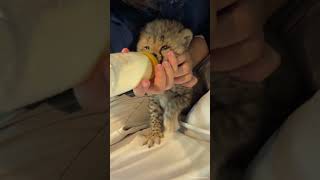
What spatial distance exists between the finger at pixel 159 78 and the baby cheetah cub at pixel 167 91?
1 cm

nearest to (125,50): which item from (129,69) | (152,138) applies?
(129,69)

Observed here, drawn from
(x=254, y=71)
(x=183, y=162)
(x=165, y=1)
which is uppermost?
(x=165, y=1)

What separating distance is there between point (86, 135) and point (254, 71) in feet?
0.91

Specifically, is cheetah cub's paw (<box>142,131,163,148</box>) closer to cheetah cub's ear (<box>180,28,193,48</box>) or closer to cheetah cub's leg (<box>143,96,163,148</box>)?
cheetah cub's leg (<box>143,96,163,148</box>)

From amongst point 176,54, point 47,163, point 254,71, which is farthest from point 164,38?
point 47,163

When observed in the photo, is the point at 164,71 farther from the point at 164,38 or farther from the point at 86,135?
the point at 86,135

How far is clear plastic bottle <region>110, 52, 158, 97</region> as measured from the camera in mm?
633

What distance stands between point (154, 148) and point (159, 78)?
11 cm

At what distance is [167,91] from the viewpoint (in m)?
0.65

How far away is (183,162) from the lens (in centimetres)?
66

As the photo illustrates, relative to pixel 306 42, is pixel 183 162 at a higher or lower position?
lower

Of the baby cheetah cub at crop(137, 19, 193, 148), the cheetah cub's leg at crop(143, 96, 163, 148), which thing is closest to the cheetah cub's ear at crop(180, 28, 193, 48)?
the baby cheetah cub at crop(137, 19, 193, 148)

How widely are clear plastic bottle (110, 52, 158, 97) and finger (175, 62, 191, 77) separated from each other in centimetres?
4

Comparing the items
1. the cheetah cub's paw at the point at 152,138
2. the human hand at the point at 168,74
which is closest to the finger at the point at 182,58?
the human hand at the point at 168,74
